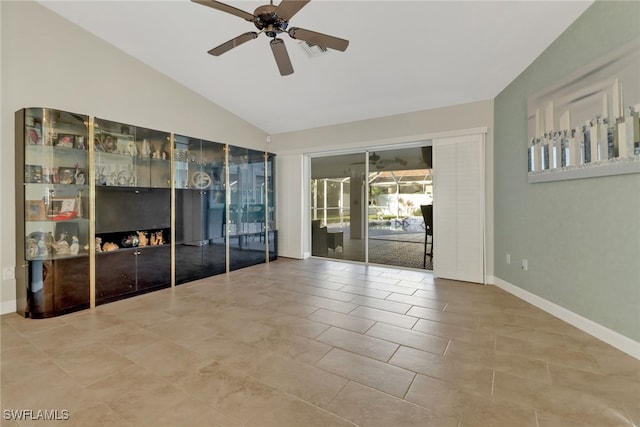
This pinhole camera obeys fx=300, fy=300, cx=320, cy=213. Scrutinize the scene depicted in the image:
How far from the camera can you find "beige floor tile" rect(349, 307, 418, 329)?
2943 mm

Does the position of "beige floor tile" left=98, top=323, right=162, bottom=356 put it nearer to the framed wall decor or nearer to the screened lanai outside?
the screened lanai outside

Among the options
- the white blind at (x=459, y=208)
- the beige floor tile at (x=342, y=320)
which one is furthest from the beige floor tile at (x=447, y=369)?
the white blind at (x=459, y=208)

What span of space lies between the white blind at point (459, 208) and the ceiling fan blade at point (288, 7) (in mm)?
3207

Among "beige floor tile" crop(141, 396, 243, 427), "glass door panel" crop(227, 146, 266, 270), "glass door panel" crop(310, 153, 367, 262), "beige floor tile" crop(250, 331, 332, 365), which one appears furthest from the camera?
"glass door panel" crop(310, 153, 367, 262)

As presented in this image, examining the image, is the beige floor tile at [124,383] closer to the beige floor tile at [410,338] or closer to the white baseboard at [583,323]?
the beige floor tile at [410,338]

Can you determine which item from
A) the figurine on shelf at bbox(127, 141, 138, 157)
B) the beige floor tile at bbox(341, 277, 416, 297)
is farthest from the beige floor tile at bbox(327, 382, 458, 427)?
the figurine on shelf at bbox(127, 141, 138, 157)

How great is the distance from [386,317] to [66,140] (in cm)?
399

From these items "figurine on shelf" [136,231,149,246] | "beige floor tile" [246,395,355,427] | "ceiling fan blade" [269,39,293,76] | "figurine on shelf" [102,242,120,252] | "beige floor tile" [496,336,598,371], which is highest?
"ceiling fan blade" [269,39,293,76]

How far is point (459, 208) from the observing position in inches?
179

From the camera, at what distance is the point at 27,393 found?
186 centimetres

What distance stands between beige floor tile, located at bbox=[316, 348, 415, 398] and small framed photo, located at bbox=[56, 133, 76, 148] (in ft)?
11.7

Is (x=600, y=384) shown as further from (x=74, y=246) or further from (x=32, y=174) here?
(x=32, y=174)

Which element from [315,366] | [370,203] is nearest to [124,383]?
[315,366]

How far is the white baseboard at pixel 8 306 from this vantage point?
10.4 ft
